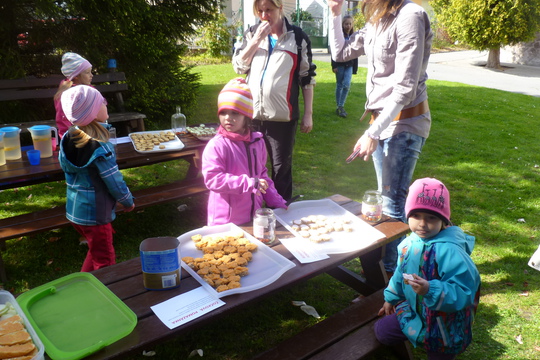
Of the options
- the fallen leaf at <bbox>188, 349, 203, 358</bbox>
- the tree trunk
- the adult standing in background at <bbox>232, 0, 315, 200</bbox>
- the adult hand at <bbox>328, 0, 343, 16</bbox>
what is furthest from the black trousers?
the tree trunk

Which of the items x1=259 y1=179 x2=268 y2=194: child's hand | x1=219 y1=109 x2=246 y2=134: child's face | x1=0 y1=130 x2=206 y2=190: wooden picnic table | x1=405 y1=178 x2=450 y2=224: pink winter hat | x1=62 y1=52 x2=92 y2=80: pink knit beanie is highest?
x1=62 y1=52 x2=92 y2=80: pink knit beanie

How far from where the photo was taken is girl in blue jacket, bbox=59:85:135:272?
2.85 m

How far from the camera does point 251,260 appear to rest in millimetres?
2385

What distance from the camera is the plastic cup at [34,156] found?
3.79 metres

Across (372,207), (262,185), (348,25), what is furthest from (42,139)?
(348,25)

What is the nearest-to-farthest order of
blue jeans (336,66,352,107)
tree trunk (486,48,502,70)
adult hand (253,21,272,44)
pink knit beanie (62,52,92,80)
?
adult hand (253,21,272,44) < pink knit beanie (62,52,92,80) < blue jeans (336,66,352,107) < tree trunk (486,48,502,70)

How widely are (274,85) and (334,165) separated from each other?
3.08 m

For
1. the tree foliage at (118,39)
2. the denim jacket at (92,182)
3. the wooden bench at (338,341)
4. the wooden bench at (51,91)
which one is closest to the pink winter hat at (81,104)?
the denim jacket at (92,182)

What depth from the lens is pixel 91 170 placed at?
9.95 ft

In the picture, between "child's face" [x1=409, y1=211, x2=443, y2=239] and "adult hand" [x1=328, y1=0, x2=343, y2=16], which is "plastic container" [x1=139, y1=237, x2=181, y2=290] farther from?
"adult hand" [x1=328, y1=0, x2=343, y2=16]

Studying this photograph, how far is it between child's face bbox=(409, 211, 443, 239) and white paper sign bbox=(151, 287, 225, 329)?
103 centimetres

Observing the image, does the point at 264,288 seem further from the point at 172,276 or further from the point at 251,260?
the point at 172,276

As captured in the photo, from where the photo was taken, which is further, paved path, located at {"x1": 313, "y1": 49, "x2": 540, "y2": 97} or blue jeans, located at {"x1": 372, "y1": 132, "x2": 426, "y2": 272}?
paved path, located at {"x1": 313, "y1": 49, "x2": 540, "y2": 97}

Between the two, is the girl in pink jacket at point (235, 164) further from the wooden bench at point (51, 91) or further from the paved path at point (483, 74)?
the paved path at point (483, 74)
